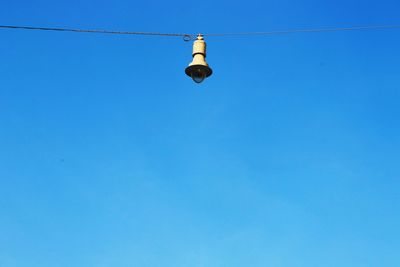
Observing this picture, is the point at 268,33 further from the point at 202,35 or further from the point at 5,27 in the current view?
the point at 5,27

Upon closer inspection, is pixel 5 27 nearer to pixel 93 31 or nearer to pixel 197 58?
pixel 93 31

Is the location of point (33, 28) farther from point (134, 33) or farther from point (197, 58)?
point (197, 58)

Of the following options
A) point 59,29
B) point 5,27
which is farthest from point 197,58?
point 5,27

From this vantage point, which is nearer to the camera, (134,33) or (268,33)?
(134,33)

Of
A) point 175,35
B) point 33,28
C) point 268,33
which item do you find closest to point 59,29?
point 33,28

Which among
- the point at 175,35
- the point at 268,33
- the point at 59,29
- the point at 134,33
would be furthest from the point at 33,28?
the point at 268,33

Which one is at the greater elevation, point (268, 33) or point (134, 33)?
point (268, 33)

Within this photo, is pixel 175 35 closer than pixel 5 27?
No

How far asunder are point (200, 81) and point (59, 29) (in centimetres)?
302

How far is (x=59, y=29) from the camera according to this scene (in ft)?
44.0

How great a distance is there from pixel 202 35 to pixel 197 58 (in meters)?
0.83

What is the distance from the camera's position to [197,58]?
1368 centimetres

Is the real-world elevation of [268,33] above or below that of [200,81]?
above

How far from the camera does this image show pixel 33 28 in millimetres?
13227
